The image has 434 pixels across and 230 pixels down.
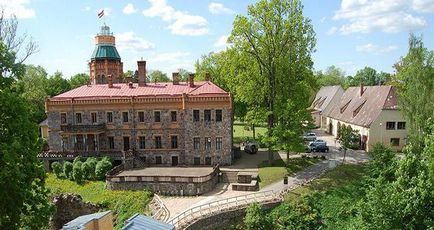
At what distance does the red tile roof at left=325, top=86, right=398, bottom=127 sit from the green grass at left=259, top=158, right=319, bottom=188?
11076 mm

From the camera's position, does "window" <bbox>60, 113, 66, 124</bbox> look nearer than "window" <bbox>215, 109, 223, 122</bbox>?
No

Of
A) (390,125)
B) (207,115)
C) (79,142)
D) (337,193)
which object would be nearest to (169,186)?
(207,115)

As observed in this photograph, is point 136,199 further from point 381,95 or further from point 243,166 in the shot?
point 381,95

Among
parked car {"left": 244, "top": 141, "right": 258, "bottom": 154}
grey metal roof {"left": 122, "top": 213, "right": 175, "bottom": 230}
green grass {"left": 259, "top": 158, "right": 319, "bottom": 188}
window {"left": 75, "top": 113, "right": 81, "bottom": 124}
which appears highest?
window {"left": 75, "top": 113, "right": 81, "bottom": 124}

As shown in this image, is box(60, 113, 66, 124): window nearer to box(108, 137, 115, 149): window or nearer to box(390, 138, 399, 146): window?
box(108, 137, 115, 149): window

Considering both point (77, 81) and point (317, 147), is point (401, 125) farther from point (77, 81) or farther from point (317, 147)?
point (77, 81)

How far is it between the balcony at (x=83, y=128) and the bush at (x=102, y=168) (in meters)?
4.08

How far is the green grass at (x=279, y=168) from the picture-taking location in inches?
1305

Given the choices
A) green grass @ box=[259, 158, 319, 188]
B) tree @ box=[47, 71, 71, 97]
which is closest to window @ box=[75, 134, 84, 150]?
green grass @ box=[259, 158, 319, 188]

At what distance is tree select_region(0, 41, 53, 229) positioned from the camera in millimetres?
12258

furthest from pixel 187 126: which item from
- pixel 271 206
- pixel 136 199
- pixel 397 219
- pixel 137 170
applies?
pixel 397 219

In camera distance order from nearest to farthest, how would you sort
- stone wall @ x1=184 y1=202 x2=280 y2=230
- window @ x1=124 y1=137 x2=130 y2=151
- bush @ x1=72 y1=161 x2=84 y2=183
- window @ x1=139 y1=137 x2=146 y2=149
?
1. stone wall @ x1=184 y1=202 x2=280 y2=230
2. bush @ x1=72 y1=161 x2=84 y2=183
3. window @ x1=139 y1=137 x2=146 y2=149
4. window @ x1=124 y1=137 x2=130 y2=151

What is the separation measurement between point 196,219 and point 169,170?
10675 millimetres

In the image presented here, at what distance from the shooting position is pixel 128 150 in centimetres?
3897
